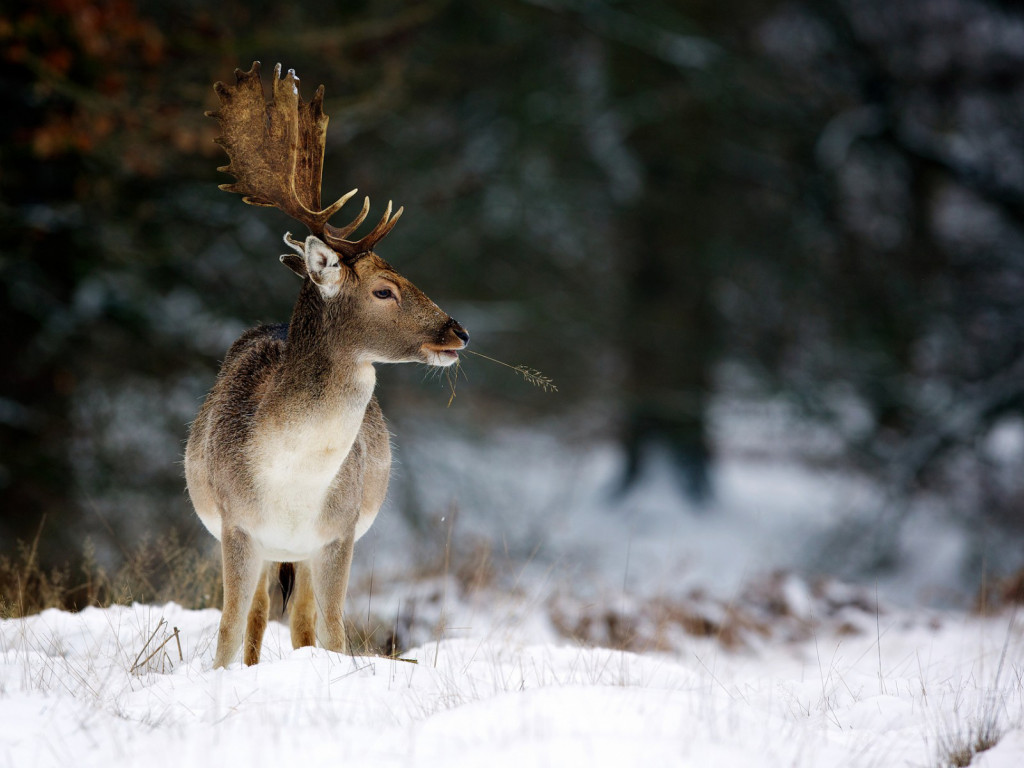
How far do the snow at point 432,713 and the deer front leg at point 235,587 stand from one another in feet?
0.38

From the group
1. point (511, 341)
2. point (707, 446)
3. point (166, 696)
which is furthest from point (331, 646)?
point (511, 341)

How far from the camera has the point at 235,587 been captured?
3545 mm

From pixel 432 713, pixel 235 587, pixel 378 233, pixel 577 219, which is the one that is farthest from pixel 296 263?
pixel 577 219

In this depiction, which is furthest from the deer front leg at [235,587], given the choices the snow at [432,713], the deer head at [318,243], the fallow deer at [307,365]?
the deer head at [318,243]

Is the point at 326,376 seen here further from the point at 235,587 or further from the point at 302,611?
the point at 302,611

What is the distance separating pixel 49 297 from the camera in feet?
28.0

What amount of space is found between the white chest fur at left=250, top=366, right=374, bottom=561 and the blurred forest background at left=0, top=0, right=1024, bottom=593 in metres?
4.67

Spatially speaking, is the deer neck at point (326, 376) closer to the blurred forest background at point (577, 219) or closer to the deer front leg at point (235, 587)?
the deer front leg at point (235, 587)

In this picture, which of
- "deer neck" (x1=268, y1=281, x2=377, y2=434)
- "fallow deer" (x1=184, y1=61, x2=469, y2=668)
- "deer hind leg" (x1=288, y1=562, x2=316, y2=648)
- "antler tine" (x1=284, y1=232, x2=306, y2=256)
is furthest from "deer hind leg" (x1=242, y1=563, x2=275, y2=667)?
"antler tine" (x1=284, y1=232, x2=306, y2=256)

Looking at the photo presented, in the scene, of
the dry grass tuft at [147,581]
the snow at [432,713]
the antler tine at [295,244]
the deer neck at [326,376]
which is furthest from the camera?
the dry grass tuft at [147,581]

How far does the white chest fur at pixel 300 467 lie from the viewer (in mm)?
3525

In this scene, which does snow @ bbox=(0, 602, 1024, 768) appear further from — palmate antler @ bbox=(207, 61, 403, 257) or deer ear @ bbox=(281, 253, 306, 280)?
palmate antler @ bbox=(207, 61, 403, 257)

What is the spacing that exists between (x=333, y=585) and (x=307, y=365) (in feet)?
2.67

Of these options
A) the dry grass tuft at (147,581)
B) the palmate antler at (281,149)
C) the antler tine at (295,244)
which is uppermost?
the palmate antler at (281,149)
